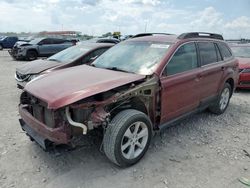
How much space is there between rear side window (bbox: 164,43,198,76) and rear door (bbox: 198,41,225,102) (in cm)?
25

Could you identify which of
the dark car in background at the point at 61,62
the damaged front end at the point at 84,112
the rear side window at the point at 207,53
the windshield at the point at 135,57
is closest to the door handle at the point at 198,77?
the rear side window at the point at 207,53

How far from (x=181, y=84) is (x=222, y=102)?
211 centimetres

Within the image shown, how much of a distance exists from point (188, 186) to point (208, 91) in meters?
2.37

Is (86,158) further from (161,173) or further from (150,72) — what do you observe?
(150,72)

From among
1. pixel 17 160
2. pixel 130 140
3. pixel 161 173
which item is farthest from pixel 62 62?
pixel 161 173

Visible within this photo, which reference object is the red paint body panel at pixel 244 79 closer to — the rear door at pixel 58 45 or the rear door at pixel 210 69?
the rear door at pixel 210 69

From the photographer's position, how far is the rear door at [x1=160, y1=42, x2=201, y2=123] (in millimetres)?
3879

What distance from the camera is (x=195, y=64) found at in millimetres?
4555

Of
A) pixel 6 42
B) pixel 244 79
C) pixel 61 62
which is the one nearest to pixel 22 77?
pixel 61 62

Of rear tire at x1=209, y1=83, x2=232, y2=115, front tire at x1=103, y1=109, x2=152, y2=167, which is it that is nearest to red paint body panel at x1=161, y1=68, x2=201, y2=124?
front tire at x1=103, y1=109, x2=152, y2=167

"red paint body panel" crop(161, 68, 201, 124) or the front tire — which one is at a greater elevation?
"red paint body panel" crop(161, 68, 201, 124)

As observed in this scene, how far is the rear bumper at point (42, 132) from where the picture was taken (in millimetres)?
3053

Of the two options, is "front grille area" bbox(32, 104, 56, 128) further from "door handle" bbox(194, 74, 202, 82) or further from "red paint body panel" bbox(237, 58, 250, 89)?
"red paint body panel" bbox(237, 58, 250, 89)

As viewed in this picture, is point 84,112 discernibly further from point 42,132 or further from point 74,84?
point 42,132
